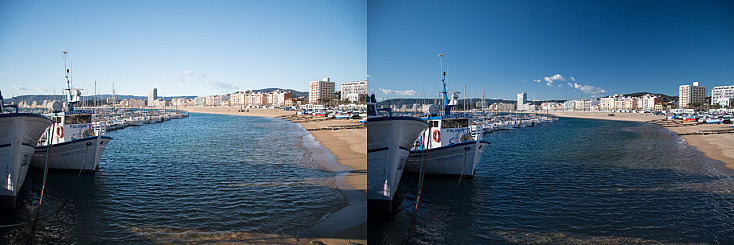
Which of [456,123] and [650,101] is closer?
[456,123]

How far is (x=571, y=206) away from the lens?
19.8 ft

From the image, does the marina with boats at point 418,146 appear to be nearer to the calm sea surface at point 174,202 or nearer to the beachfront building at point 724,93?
the calm sea surface at point 174,202

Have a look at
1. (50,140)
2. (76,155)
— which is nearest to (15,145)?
(50,140)

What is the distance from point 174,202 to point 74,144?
10.9 ft

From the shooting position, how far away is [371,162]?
8.93ft

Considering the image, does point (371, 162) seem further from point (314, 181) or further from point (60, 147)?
point (60, 147)

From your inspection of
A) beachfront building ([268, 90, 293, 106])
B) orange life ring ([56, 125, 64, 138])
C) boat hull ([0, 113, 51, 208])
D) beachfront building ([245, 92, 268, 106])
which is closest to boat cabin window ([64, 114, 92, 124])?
orange life ring ([56, 125, 64, 138])

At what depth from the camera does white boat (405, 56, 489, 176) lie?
761 centimetres

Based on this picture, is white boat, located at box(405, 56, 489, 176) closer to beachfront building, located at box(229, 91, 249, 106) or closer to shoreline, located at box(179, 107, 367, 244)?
shoreline, located at box(179, 107, 367, 244)

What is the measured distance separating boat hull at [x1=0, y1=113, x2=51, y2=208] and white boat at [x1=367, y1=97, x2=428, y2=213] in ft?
14.3

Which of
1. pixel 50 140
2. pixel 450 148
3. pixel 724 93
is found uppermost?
pixel 724 93

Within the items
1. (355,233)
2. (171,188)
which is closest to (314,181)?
(171,188)

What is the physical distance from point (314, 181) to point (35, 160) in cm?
595

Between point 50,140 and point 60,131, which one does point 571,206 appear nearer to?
point 50,140
